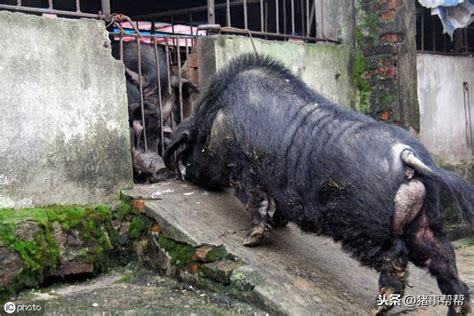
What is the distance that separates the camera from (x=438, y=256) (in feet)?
11.0

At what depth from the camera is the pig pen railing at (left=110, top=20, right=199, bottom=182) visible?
16.0 ft

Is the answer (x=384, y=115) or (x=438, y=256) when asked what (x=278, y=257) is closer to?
(x=438, y=256)

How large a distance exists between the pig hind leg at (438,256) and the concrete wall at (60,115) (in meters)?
2.20

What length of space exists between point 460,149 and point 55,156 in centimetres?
547

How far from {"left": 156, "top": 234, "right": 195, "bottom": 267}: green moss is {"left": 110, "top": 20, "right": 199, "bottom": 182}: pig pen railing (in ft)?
2.93

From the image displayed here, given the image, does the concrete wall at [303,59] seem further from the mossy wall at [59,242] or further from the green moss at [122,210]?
the mossy wall at [59,242]

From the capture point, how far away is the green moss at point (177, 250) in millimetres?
3916

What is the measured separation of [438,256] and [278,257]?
105cm

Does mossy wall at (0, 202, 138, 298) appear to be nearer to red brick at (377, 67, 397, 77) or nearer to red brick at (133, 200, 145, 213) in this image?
red brick at (133, 200, 145, 213)

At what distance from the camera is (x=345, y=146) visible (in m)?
3.47

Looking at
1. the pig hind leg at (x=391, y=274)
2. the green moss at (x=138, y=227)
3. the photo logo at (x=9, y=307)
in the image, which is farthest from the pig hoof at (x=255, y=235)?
the photo logo at (x=9, y=307)

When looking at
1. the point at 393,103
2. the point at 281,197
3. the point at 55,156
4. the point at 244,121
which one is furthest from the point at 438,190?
the point at 393,103

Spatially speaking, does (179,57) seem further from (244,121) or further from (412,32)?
(412,32)

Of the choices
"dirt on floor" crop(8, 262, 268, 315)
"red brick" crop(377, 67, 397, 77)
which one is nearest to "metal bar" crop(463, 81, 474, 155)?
"red brick" crop(377, 67, 397, 77)
